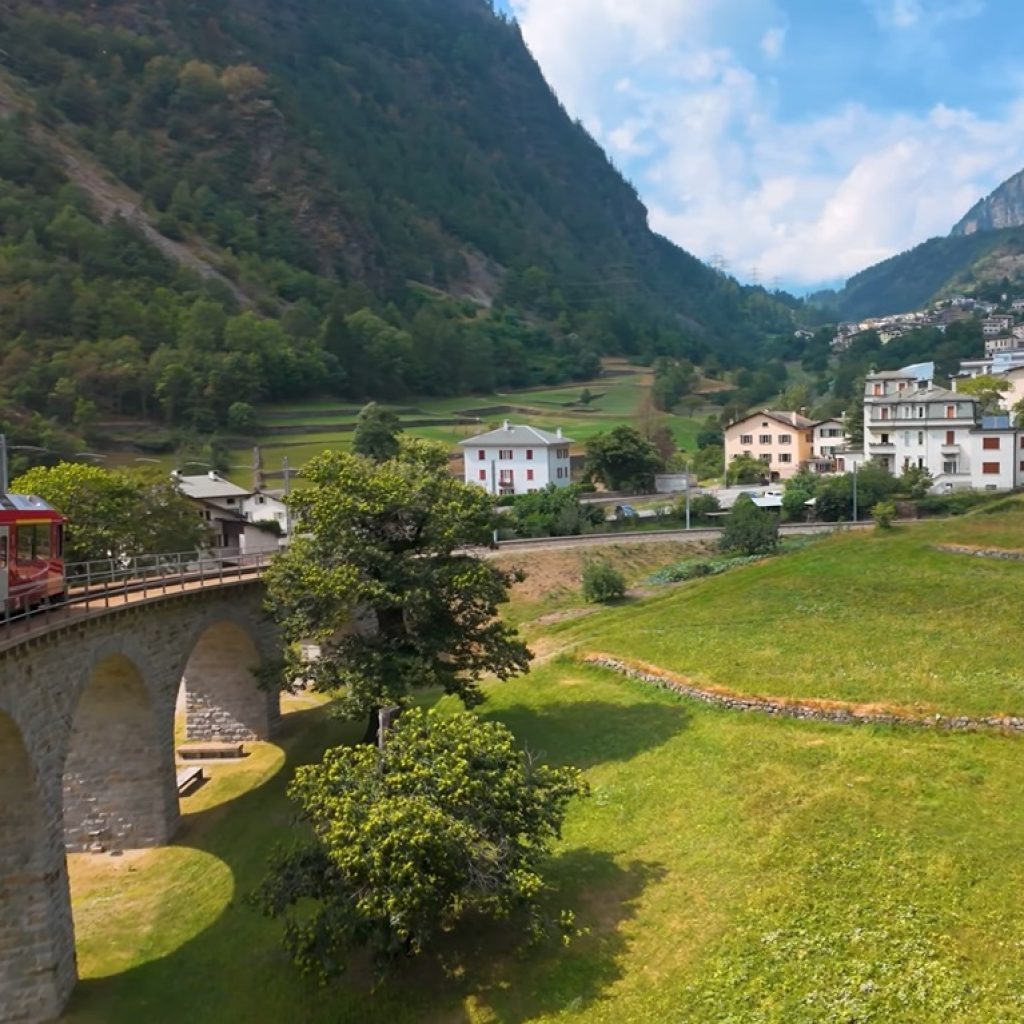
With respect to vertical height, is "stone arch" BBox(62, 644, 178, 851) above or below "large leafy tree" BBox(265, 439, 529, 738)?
below

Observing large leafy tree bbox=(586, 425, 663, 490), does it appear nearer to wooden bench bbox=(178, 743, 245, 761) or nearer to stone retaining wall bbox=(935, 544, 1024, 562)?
stone retaining wall bbox=(935, 544, 1024, 562)

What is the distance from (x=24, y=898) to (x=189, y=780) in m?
14.6

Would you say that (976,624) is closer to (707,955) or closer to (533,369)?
(707,955)

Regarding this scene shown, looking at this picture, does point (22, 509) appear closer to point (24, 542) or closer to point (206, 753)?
point (24, 542)

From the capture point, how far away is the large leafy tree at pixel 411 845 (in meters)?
20.0

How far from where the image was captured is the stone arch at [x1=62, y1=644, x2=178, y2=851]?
3034cm

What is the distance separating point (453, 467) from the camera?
101875mm

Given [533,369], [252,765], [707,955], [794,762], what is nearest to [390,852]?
[707,955]

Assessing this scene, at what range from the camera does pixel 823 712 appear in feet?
103

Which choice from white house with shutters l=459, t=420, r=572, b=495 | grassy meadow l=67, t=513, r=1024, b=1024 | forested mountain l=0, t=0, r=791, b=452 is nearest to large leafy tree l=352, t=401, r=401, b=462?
white house with shutters l=459, t=420, r=572, b=495

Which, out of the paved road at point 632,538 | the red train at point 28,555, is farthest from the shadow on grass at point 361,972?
the paved road at point 632,538

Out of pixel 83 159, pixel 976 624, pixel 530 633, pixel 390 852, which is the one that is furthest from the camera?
pixel 83 159

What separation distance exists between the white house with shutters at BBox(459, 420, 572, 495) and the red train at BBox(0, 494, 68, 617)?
65.5 meters

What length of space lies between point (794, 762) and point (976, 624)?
13944 millimetres
